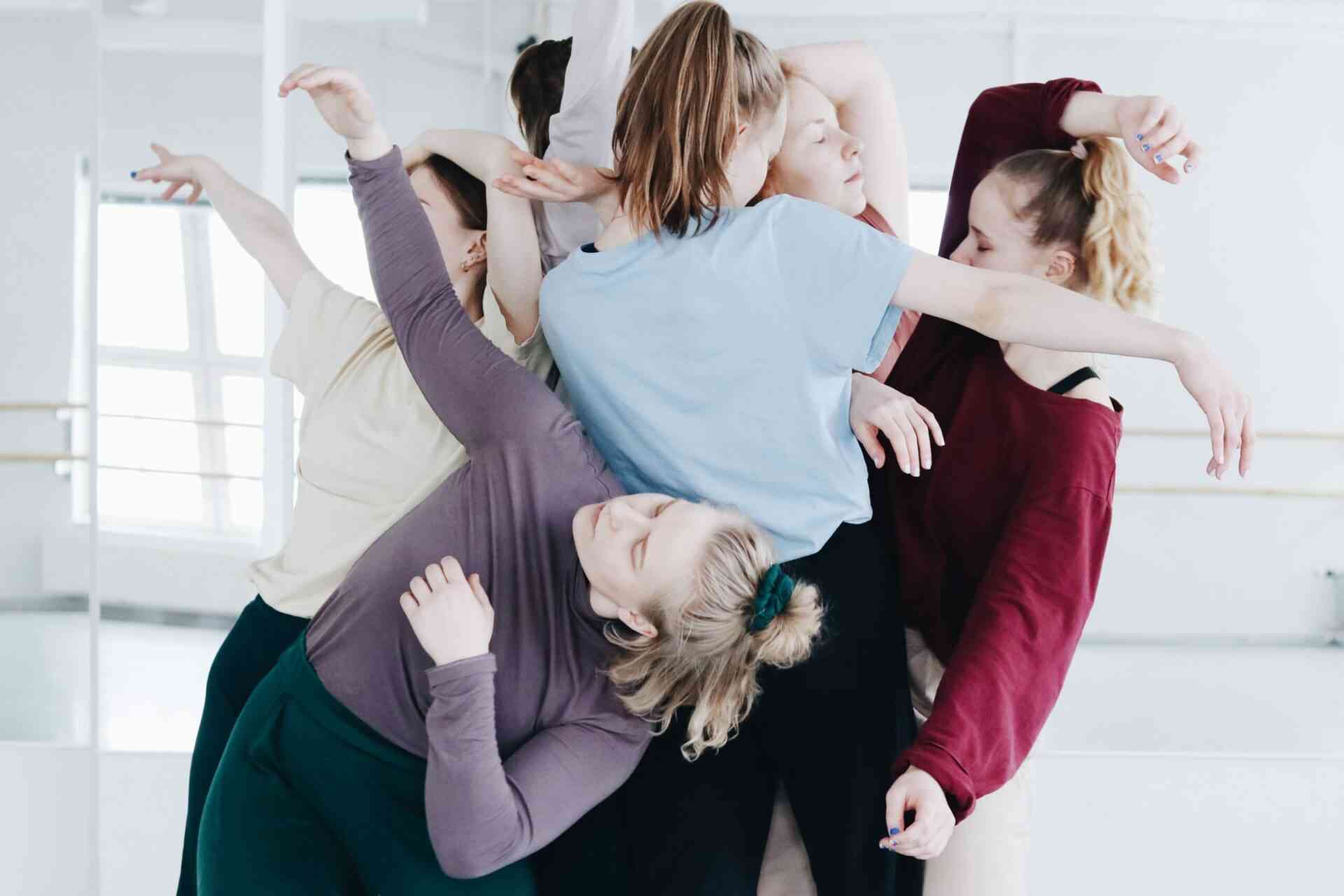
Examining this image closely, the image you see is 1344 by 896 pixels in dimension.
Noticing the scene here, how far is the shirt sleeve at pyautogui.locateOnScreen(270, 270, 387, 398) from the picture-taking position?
1963 millimetres

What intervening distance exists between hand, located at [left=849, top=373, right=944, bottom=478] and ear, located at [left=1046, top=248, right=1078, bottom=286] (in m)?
0.38

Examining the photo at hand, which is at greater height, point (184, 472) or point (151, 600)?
point (184, 472)

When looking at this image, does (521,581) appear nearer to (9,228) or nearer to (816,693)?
(816,693)

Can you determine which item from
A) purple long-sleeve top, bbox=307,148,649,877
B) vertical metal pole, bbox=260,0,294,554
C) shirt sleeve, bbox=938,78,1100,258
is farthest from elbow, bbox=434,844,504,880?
vertical metal pole, bbox=260,0,294,554

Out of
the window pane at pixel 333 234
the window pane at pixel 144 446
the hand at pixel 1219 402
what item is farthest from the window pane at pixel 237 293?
the hand at pixel 1219 402

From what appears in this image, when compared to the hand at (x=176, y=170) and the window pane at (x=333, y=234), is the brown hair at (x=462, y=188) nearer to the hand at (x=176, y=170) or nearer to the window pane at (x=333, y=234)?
the hand at (x=176, y=170)

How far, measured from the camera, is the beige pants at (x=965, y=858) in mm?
1742

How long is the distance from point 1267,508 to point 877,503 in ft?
5.16

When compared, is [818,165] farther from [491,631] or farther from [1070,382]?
[491,631]

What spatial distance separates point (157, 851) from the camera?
308 centimetres

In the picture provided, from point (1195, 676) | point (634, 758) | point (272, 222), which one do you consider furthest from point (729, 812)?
point (1195, 676)

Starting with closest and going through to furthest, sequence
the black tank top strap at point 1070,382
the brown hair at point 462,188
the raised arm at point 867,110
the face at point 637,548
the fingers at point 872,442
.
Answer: the face at point 637,548, the fingers at point 872,442, the black tank top strap at point 1070,382, the raised arm at point 867,110, the brown hair at point 462,188

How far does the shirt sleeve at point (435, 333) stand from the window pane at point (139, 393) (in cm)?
148

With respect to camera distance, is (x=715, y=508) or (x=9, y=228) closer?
(x=715, y=508)
